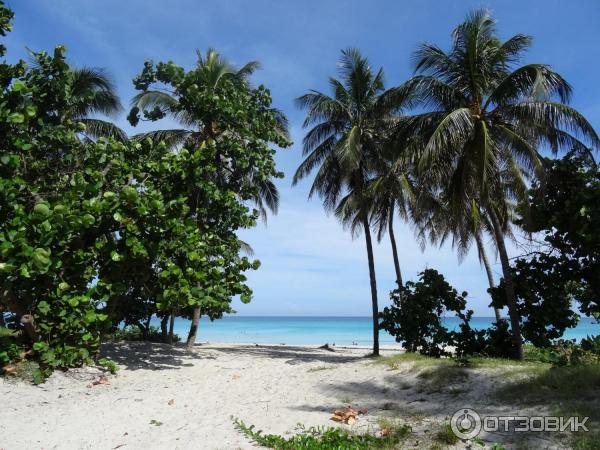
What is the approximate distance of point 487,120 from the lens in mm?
11258

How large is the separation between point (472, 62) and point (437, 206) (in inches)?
251

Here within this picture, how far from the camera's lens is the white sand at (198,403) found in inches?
207

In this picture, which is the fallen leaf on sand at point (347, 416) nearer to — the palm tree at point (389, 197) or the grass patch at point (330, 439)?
the grass patch at point (330, 439)

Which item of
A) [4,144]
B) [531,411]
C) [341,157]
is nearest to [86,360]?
[4,144]

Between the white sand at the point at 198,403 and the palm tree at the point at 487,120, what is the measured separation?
5071 mm

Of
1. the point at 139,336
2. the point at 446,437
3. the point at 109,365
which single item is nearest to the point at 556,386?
Answer: the point at 446,437

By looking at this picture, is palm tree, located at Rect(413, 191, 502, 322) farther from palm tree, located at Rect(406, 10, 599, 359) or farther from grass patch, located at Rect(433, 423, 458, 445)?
grass patch, located at Rect(433, 423, 458, 445)

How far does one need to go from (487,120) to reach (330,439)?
947 cm

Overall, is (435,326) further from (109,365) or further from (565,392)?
(109,365)

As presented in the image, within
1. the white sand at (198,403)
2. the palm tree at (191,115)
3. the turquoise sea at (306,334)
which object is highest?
the palm tree at (191,115)

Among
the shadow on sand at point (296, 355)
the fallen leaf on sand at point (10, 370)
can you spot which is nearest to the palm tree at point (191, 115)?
the shadow on sand at point (296, 355)

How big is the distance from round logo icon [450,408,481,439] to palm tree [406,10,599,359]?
19.6 ft

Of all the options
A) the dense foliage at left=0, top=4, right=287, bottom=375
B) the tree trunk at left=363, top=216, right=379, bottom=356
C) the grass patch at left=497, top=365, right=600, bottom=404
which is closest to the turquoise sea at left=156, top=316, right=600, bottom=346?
the tree trunk at left=363, top=216, right=379, bottom=356

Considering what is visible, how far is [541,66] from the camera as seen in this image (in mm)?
10164
